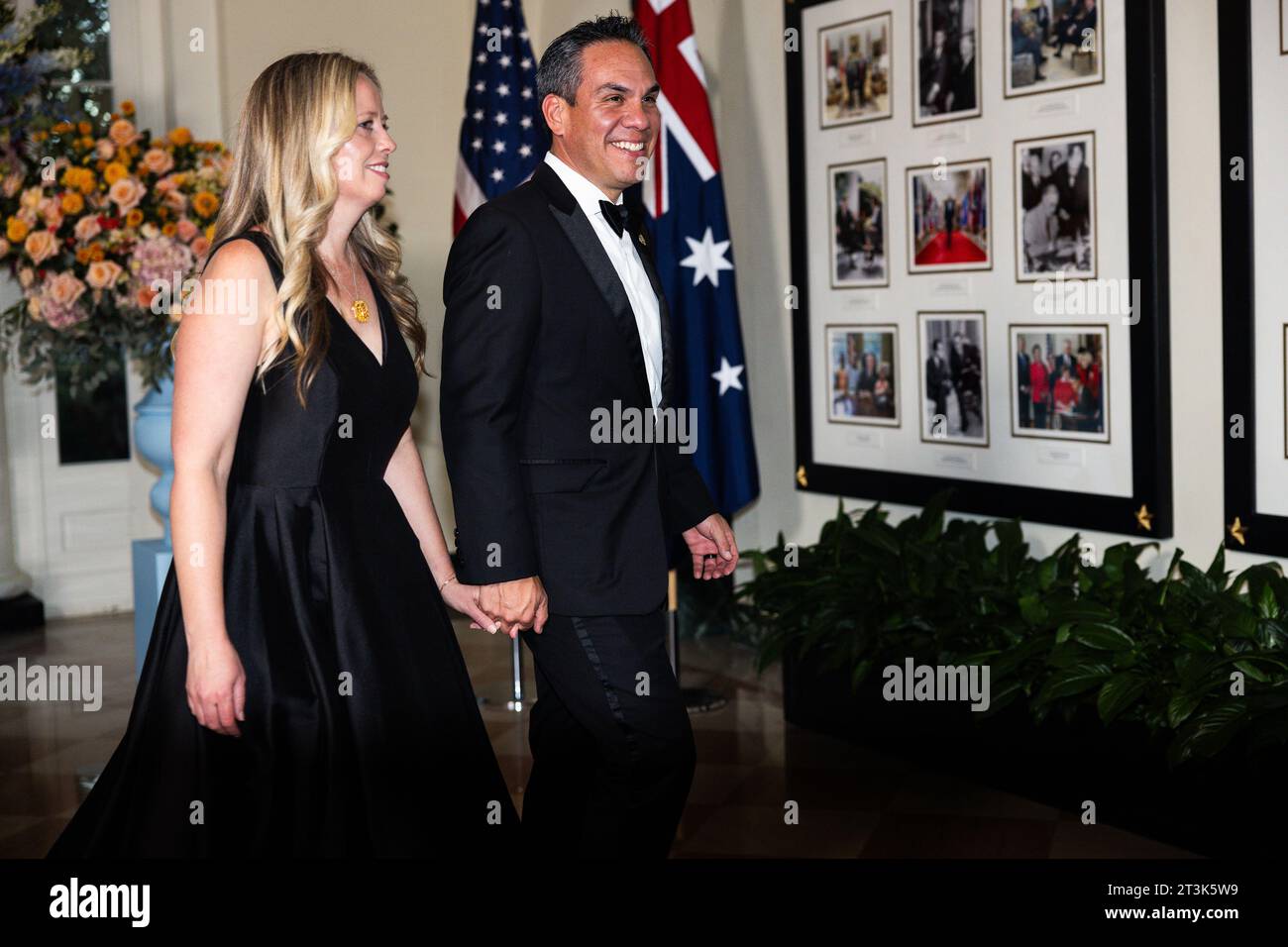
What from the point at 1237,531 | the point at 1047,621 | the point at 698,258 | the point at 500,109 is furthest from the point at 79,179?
the point at 1237,531

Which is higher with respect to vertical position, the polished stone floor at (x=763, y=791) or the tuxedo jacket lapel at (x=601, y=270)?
the tuxedo jacket lapel at (x=601, y=270)

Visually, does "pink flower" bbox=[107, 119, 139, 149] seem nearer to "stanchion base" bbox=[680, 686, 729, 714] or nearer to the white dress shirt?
the white dress shirt

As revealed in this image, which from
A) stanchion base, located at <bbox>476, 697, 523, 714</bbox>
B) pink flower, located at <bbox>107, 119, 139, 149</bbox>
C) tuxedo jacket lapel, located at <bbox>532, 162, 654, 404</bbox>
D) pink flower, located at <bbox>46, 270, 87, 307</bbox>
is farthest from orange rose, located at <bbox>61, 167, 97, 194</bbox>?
tuxedo jacket lapel, located at <bbox>532, 162, 654, 404</bbox>

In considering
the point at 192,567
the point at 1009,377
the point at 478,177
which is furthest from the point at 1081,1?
the point at 192,567

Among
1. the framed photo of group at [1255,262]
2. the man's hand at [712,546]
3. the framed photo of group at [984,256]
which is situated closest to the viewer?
the man's hand at [712,546]

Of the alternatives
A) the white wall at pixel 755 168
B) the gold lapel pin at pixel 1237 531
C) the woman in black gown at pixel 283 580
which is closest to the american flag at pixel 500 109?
the white wall at pixel 755 168

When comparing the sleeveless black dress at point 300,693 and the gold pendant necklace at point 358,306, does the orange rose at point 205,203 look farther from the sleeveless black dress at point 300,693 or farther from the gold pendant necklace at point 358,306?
the sleeveless black dress at point 300,693

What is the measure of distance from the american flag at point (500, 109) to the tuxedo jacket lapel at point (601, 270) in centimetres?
310

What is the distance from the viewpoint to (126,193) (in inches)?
182

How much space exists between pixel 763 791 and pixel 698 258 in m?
2.19

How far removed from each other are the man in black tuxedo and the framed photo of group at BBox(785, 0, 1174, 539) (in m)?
2.15

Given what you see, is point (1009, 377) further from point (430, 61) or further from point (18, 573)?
point (18, 573)

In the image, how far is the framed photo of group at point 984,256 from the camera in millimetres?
4516

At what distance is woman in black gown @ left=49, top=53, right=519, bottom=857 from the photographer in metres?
2.30
